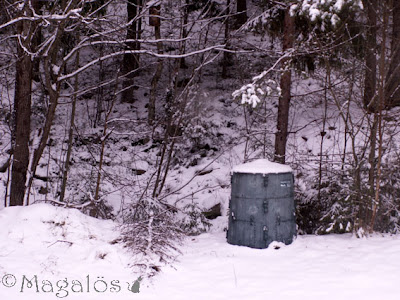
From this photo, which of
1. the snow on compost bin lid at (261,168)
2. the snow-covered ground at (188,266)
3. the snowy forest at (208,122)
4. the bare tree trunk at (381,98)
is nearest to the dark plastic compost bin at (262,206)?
the snow on compost bin lid at (261,168)

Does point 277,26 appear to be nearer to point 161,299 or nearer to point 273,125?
point 273,125

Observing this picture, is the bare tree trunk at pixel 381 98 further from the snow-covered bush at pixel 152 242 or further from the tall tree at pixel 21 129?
the tall tree at pixel 21 129

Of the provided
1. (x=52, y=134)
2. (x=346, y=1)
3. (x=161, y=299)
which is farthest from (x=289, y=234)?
(x=52, y=134)

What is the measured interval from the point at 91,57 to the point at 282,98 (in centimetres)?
1389

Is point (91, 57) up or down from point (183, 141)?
up

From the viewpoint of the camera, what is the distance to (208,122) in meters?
13.8

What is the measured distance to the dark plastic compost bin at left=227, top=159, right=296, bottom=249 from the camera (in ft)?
21.4

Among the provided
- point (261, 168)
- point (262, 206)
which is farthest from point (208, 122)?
point (262, 206)

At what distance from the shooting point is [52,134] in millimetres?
14836

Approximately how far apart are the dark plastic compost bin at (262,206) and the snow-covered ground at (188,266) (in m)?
0.18

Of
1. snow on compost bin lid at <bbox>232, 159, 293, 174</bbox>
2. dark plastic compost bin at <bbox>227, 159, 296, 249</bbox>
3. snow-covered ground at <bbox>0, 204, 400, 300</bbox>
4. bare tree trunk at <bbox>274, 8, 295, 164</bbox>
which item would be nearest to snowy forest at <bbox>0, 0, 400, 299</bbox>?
bare tree trunk at <bbox>274, 8, 295, 164</bbox>

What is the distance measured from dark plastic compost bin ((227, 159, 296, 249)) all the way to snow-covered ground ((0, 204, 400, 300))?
18 centimetres

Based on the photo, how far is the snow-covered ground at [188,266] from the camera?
4746 millimetres

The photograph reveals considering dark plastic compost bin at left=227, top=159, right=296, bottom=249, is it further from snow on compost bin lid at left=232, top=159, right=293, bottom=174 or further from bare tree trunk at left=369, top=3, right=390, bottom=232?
bare tree trunk at left=369, top=3, right=390, bottom=232
